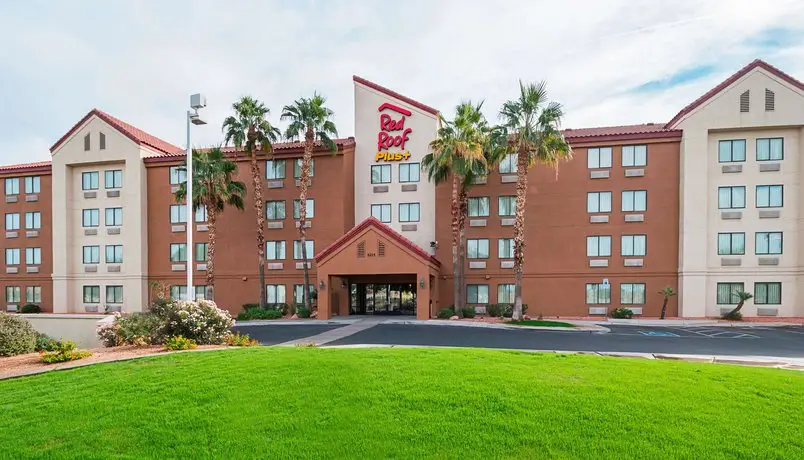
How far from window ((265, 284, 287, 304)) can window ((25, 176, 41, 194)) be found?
66.4ft

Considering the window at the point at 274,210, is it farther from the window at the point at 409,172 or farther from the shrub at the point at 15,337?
the shrub at the point at 15,337

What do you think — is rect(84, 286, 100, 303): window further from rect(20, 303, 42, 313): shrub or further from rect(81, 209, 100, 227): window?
rect(81, 209, 100, 227): window

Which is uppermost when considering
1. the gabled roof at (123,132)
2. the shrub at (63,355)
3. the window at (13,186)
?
the gabled roof at (123,132)

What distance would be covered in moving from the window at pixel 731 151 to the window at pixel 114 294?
39.9 m

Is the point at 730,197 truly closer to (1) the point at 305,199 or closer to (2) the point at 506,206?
(2) the point at 506,206

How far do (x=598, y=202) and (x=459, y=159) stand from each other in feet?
30.4

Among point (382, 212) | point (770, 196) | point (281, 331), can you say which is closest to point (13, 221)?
point (281, 331)

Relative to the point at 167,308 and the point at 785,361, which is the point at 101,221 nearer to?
the point at 167,308

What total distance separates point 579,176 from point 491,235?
635 centimetres

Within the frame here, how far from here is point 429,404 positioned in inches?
258

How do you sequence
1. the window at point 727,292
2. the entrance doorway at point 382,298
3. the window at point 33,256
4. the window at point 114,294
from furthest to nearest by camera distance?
the window at point 33,256 < the window at point 114,294 < the entrance doorway at point 382,298 < the window at point 727,292

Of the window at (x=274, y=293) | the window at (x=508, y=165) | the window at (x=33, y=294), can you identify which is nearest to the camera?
the window at (x=508, y=165)

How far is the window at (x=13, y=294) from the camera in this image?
35.7m

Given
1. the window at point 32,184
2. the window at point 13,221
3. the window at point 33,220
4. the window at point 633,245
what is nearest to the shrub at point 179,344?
the window at point 633,245
